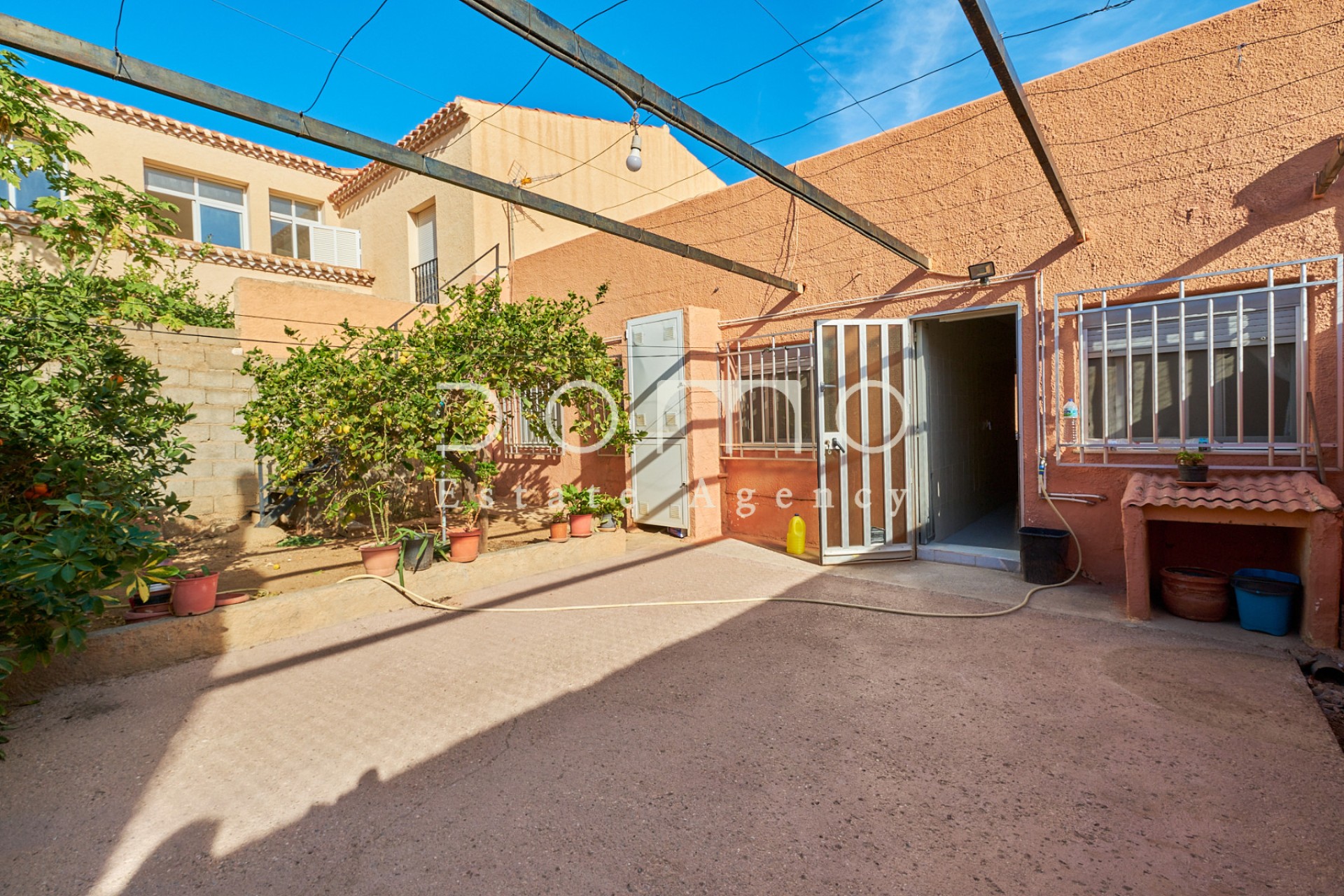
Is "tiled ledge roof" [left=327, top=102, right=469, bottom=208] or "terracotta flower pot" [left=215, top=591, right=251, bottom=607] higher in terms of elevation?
"tiled ledge roof" [left=327, top=102, right=469, bottom=208]

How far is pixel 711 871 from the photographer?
6.10 feet

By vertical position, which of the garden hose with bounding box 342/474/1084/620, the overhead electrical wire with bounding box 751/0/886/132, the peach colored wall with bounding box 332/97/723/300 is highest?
the peach colored wall with bounding box 332/97/723/300

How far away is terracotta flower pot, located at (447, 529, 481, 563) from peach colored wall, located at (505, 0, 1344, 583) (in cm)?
377

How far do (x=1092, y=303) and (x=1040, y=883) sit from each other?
175 inches

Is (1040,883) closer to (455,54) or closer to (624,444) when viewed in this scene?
(624,444)

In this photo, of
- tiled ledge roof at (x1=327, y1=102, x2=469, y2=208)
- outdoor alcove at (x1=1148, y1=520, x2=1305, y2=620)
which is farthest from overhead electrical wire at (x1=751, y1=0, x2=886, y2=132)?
tiled ledge roof at (x1=327, y1=102, x2=469, y2=208)

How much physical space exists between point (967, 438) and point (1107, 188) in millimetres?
3172

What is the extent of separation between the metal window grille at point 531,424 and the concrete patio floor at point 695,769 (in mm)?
2651

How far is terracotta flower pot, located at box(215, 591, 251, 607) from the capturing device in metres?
4.04

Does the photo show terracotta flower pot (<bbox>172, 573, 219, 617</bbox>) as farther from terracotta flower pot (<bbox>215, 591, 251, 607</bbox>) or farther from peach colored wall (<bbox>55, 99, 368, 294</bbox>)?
peach colored wall (<bbox>55, 99, 368, 294</bbox>)

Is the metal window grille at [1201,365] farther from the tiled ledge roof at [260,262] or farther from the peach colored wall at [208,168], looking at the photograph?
the peach colored wall at [208,168]

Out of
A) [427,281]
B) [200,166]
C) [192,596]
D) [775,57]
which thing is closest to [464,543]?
[192,596]

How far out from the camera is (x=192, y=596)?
150 inches

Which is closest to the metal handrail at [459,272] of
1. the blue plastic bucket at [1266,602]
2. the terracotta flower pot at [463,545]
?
the terracotta flower pot at [463,545]
